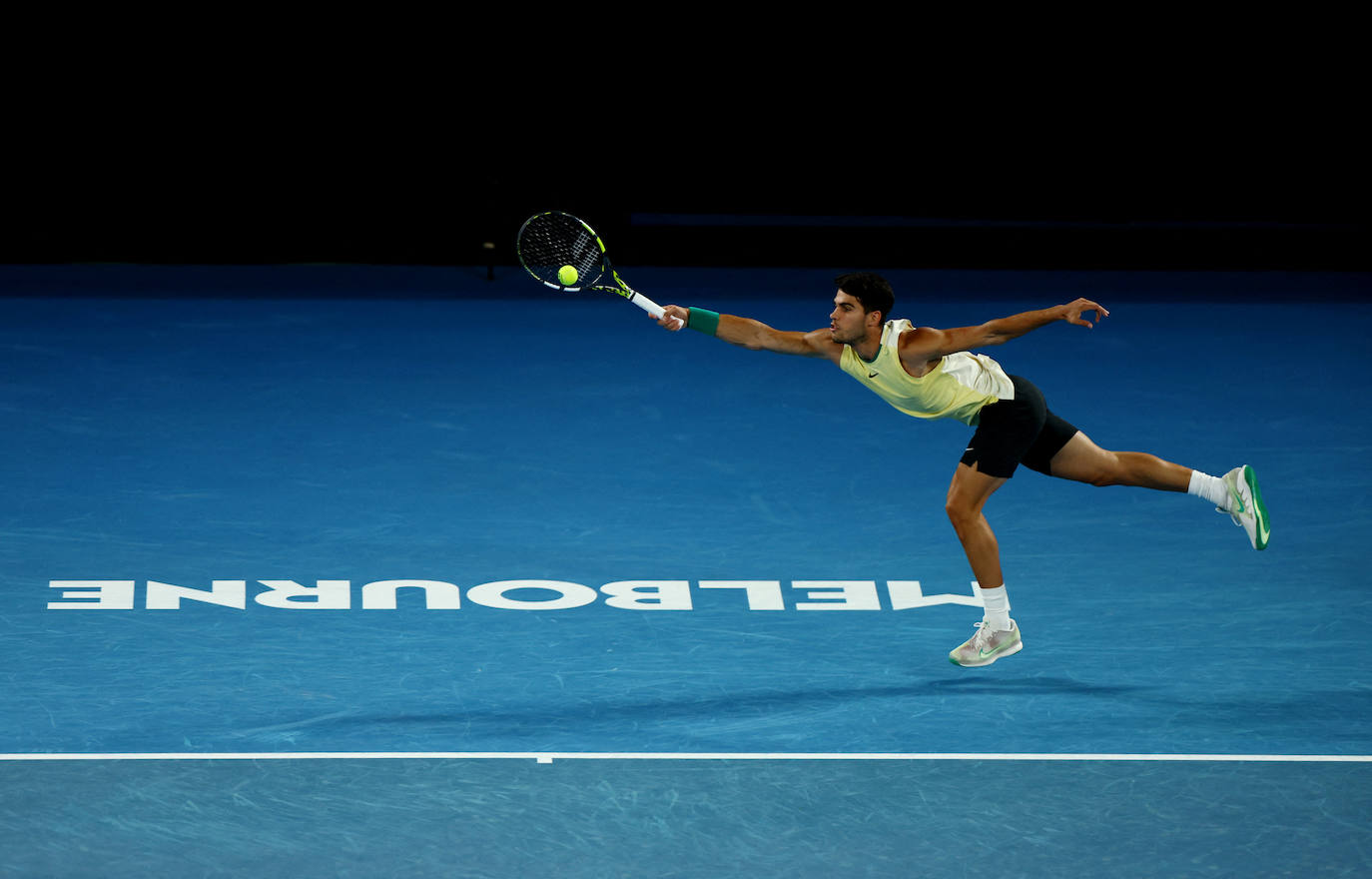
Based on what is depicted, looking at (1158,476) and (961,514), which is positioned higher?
(1158,476)

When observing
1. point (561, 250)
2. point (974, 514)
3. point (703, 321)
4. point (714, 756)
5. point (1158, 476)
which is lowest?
point (714, 756)

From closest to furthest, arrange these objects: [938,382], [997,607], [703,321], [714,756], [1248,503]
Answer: [714,756]
[703,321]
[938,382]
[997,607]
[1248,503]

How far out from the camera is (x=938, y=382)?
7664 millimetres

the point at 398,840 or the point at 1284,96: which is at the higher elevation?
the point at 1284,96

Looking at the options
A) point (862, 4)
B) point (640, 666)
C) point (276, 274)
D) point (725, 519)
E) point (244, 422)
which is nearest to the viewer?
point (640, 666)

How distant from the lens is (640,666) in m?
7.95

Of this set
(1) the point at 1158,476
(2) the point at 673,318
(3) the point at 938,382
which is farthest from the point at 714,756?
(1) the point at 1158,476

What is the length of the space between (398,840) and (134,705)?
5.53ft

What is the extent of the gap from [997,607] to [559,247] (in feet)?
7.72

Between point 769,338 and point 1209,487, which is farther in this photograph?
point 1209,487

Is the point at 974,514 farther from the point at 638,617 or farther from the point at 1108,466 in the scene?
the point at 638,617

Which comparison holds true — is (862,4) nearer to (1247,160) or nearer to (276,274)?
(1247,160)

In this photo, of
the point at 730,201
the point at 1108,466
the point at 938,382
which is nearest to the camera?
the point at 938,382

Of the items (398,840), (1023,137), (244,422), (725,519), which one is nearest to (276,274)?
Result: (244,422)
